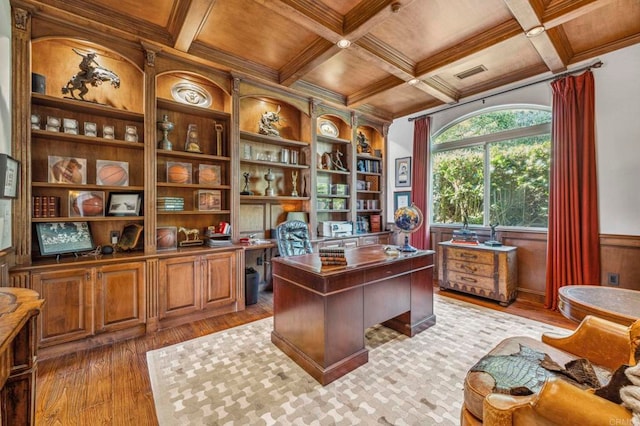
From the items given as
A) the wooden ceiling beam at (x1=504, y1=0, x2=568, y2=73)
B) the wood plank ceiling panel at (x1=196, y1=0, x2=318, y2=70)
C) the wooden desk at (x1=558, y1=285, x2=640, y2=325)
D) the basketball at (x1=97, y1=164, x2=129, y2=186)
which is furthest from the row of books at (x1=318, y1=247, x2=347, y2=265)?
the wooden ceiling beam at (x1=504, y1=0, x2=568, y2=73)

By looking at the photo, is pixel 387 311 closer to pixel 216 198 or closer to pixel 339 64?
pixel 216 198

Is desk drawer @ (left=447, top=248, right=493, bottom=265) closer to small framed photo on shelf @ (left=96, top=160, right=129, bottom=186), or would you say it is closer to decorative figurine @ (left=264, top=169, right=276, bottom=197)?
decorative figurine @ (left=264, top=169, right=276, bottom=197)

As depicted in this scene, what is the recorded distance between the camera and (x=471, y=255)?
12.7 ft

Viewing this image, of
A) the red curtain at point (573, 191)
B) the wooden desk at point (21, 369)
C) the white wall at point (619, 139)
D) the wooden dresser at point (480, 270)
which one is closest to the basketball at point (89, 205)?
the wooden desk at point (21, 369)

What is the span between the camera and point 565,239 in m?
3.34

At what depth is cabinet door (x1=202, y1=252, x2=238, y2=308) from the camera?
126 inches

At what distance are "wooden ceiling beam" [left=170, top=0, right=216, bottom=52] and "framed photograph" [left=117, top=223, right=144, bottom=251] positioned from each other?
6.54 ft

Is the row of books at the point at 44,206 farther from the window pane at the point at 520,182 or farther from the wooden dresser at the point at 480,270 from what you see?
the window pane at the point at 520,182

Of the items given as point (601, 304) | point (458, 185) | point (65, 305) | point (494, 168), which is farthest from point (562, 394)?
point (458, 185)

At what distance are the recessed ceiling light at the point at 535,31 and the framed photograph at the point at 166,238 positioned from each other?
4.28 meters

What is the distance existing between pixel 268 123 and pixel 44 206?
266cm

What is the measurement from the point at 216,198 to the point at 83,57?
1868mm

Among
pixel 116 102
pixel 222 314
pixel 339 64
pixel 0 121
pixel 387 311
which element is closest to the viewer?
pixel 0 121

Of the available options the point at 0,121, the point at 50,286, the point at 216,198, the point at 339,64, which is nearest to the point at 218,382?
the point at 50,286
